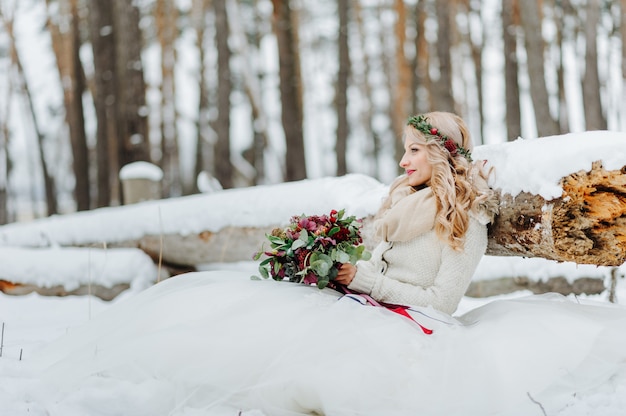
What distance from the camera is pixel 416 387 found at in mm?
1717

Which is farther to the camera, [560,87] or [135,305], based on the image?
[560,87]

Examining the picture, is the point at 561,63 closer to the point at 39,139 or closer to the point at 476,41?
the point at 476,41

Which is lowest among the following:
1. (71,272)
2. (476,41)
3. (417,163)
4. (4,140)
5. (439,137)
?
(71,272)

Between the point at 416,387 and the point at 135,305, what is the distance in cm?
119

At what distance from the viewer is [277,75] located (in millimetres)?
17438

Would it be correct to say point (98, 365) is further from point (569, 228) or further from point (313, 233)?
point (569, 228)

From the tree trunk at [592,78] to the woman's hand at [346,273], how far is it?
6813mm

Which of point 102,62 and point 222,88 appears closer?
point 102,62

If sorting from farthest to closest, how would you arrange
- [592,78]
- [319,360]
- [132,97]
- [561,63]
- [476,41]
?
[476,41]
[561,63]
[592,78]
[132,97]
[319,360]

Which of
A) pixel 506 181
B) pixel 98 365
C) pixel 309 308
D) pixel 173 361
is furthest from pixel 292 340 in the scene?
pixel 506 181

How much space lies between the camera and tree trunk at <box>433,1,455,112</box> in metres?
7.31

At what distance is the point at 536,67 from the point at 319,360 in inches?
231

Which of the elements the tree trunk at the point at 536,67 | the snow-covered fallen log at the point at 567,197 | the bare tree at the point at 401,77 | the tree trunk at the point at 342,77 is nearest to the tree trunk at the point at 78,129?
the tree trunk at the point at 342,77

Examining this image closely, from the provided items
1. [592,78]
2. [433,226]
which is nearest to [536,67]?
[592,78]
